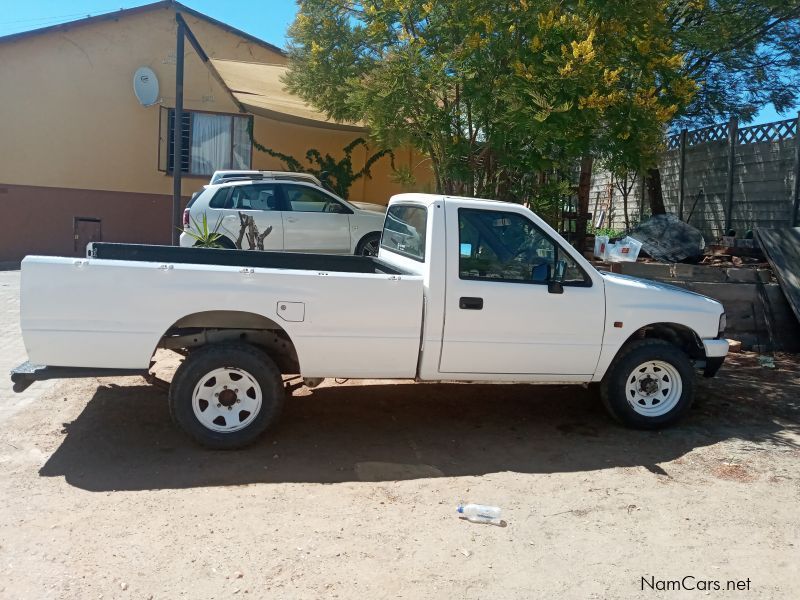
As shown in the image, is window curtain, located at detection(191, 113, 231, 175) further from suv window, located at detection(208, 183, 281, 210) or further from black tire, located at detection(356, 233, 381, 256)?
black tire, located at detection(356, 233, 381, 256)

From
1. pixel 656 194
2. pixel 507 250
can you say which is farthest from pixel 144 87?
pixel 507 250

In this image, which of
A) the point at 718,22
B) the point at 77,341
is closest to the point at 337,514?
the point at 77,341

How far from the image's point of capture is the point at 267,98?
52.5 feet

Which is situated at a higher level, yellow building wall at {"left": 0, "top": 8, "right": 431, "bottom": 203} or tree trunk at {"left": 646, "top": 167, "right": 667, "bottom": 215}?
yellow building wall at {"left": 0, "top": 8, "right": 431, "bottom": 203}

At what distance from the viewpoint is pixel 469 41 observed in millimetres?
7398

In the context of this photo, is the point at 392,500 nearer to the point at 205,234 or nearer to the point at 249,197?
the point at 205,234

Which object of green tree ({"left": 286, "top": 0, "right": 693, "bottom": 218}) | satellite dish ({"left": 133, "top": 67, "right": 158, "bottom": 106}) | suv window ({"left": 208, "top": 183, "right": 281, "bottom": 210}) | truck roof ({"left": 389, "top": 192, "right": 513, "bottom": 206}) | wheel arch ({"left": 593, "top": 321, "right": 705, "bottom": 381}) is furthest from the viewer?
satellite dish ({"left": 133, "top": 67, "right": 158, "bottom": 106})

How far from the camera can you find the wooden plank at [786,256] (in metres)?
9.22

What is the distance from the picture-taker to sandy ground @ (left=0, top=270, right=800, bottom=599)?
358cm

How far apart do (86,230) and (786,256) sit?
14773mm

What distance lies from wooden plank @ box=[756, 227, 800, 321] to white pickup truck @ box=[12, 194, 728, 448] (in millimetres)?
4131

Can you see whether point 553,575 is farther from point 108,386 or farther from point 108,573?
point 108,386

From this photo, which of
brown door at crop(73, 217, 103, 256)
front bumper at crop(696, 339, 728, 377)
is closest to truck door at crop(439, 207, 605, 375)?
front bumper at crop(696, 339, 728, 377)

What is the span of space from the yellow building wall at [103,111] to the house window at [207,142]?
0.21 metres
